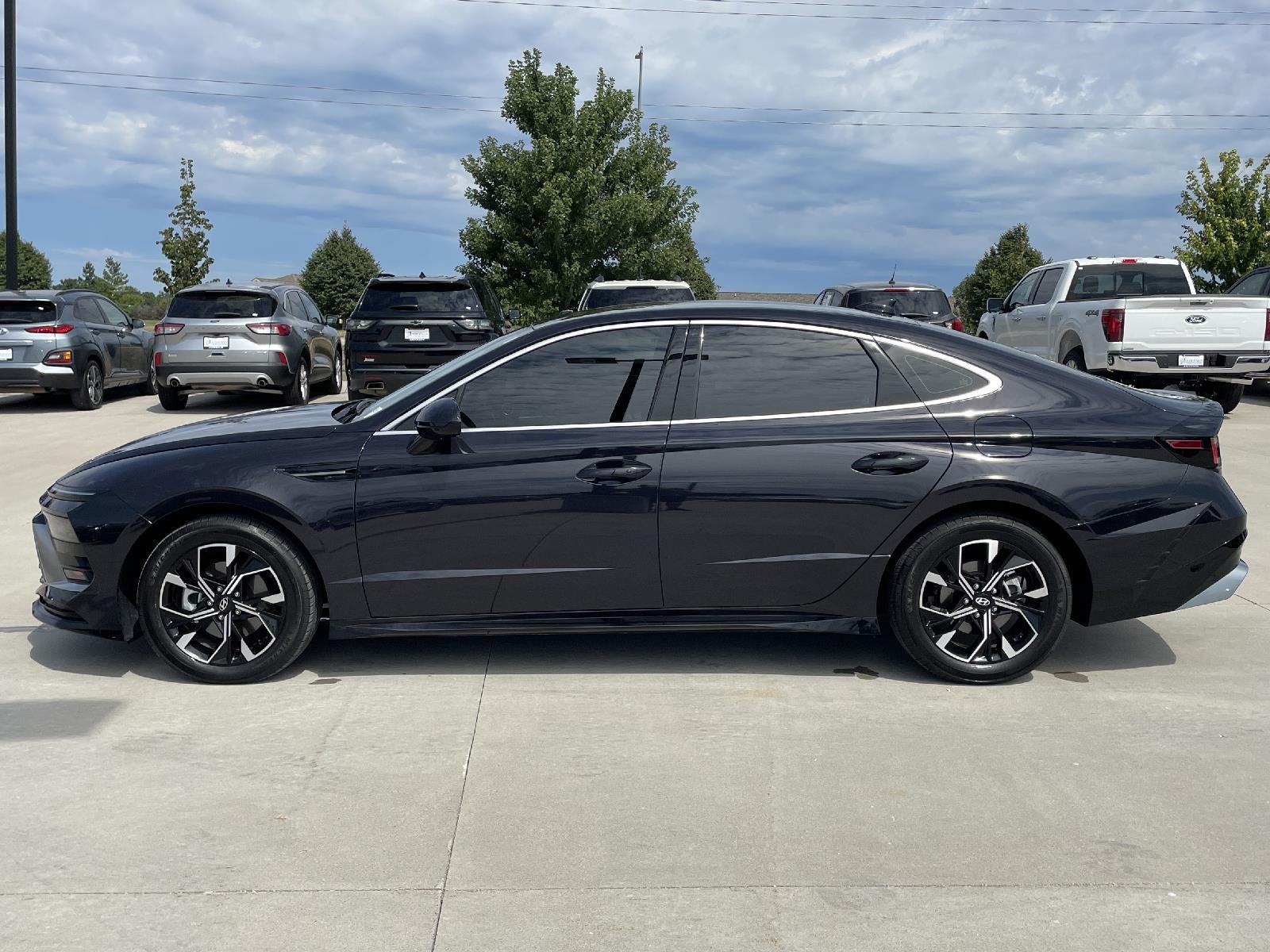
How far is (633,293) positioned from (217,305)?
5.85m

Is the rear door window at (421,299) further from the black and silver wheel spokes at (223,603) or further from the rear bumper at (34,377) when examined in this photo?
the black and silver wheel spokes at (223,603)

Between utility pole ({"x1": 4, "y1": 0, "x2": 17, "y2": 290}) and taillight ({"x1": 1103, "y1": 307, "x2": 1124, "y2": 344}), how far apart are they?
1972cm

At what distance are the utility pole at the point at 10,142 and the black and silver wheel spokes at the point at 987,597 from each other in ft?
77.2

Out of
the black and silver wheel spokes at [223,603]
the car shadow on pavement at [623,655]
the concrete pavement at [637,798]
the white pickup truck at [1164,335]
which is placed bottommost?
the concrete pavement at [637,798]

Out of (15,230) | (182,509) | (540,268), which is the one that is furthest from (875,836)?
(540,268)

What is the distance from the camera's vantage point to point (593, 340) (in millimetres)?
5238

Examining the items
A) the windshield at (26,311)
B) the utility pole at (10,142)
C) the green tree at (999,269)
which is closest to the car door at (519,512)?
the windshield at (26,311)

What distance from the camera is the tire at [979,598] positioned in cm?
507

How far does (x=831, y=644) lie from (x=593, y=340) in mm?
1787

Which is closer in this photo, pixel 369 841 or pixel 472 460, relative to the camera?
pixel 369 841

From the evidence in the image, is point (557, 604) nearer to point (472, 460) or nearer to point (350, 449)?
point (472, 460)

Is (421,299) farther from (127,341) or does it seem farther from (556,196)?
(556,196)

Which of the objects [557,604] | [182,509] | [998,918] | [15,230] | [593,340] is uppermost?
[15,230]

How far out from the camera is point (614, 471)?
4.98 metres
